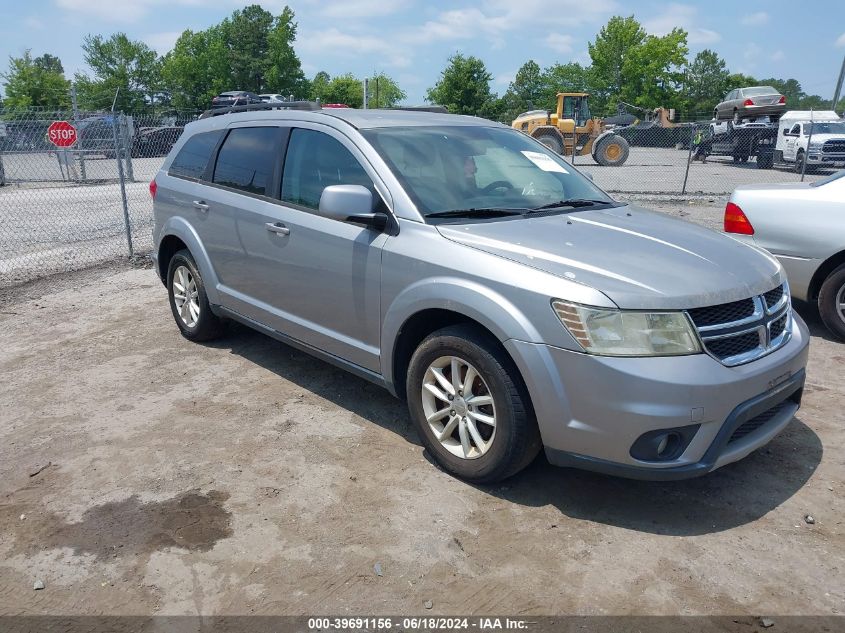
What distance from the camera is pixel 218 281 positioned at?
5180mm

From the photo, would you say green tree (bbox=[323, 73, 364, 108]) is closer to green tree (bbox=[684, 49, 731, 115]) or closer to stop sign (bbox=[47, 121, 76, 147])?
green tree (bbox=[684, 49, 731, 115])

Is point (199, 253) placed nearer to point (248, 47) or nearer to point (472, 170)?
point (472, 170)

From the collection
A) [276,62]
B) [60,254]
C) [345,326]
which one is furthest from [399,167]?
[276,62]

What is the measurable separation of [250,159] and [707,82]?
293ft

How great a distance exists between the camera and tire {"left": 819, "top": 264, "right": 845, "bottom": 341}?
214 inches

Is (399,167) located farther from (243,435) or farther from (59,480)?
(59,480)

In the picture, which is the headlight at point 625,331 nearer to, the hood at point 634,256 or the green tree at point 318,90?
the hood at point 634,256

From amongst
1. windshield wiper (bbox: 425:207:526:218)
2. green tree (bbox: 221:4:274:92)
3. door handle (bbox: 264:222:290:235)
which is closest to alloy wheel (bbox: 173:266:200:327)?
door handle (bbox: 264:222:290:235)

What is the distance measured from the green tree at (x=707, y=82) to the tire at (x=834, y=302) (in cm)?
8232

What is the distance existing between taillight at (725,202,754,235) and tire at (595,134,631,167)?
63.2 feet

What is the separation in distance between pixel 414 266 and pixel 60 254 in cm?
794

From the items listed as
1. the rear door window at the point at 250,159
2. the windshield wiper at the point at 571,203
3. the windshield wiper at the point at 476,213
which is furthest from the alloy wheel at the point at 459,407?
the rear door window at the point at 250,159

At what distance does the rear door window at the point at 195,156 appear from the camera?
5.38 m

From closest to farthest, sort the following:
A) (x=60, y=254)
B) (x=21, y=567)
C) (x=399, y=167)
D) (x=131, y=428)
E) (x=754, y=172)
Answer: (x=21, y=567), (x=399, y=167), (x=131, y=428), (x=60, y=254), (x=754, y=172)
